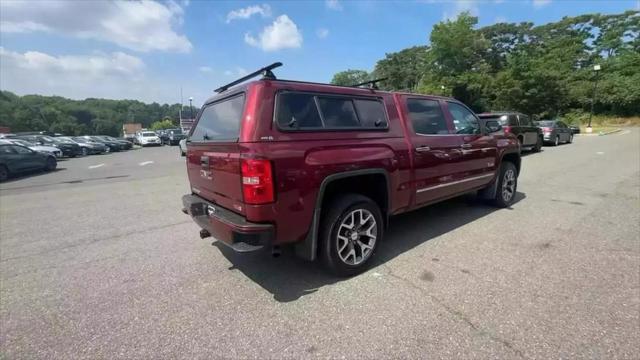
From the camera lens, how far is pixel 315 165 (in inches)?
113

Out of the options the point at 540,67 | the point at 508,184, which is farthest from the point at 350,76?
the point at 508,184

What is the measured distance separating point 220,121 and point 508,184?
5.01 metres

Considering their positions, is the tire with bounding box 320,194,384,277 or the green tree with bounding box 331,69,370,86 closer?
the tire with bounding box 320,194,384,277

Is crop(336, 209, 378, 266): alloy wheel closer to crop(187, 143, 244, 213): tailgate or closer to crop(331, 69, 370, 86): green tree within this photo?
crop(187, 143, 244, 213): tailgate

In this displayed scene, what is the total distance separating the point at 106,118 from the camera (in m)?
103

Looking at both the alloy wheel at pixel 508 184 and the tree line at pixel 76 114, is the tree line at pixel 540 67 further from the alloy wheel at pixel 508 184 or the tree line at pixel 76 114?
the tree line at pixel 76 114

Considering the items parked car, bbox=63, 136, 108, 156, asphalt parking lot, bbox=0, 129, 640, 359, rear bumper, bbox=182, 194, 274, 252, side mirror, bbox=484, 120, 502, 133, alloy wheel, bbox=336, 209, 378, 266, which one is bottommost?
asphalt parking lot, bbox=0, 129, 640, 359

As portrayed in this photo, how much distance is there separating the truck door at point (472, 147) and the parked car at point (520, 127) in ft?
21.6

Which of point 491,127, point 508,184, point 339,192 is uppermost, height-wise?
point 491,127

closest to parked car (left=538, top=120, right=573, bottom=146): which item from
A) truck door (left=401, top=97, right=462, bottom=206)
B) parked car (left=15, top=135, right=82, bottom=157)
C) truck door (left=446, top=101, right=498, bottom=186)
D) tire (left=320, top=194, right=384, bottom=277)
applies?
truck door (left=446, top=101, right=498, bottom=186)

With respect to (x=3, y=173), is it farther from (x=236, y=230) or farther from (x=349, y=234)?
(x=349, y=234)

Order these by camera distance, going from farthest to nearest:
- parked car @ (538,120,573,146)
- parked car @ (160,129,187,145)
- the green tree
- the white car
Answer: the green tree
the white car
parked car @ (160,129,187,145)
parked car @ (538,120,573,146)

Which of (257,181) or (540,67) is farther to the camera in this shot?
(540,67)

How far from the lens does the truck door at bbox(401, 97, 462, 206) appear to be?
388 cm
